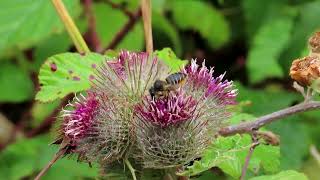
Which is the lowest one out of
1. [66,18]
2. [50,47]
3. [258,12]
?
[66,18]

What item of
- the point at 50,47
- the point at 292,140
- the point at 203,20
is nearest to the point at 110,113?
the point at 292,140

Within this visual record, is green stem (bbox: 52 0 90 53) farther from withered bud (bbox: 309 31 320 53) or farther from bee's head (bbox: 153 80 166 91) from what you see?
withered bud (bbox: 309 31 320 53)

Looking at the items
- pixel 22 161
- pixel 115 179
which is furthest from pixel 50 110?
pixel 115 179

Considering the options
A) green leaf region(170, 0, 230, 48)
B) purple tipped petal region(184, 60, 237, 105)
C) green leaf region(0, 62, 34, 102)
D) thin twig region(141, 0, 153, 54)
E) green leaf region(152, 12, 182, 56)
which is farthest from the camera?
green leaf region(170, 0, 230, 48)

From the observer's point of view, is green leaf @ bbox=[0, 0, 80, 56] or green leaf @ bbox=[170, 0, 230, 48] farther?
green leaf @ bbox=[170, 0, 230, 48]

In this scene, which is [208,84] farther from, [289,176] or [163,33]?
[163,33]

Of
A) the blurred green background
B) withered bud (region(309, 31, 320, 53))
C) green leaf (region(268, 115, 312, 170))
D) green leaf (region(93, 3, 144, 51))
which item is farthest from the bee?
green leaf (region(93, 3, 144, 51))

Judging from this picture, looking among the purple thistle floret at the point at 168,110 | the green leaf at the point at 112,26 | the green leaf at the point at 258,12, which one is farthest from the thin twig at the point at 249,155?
the green leaf at the point at 258,12

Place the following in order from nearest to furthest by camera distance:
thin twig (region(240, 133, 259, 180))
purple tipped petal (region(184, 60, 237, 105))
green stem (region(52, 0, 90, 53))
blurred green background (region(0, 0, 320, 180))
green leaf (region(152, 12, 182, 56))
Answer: purple tipped petal (region(184, 60, 237, 105)), thin twig (region(240, 133, 259, 180)), green stem (region(52, 0, 90, 53)), blurred green background (region(0, 0, 320, 180)), green leaf (region(152, 12, 182, 56))
